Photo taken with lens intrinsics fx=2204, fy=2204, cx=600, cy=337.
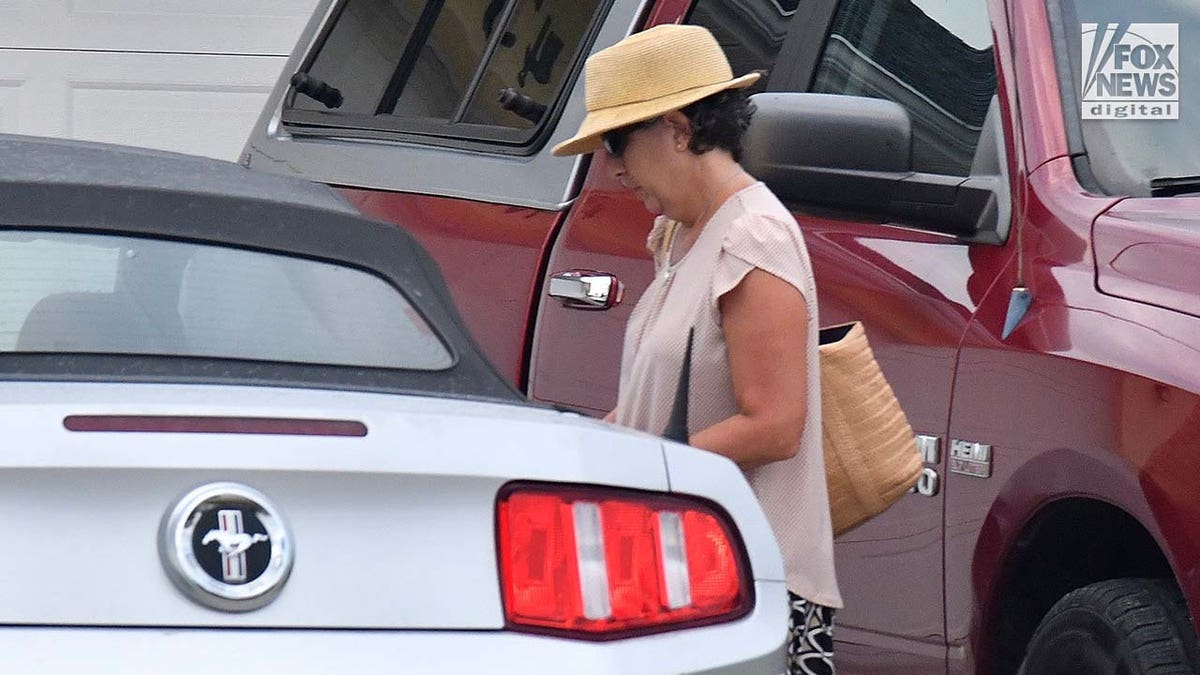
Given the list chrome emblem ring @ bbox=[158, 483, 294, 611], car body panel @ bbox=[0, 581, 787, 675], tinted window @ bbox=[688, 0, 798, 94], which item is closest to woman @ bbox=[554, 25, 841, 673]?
car body panel @ bbox=[0, 581, 787, 675]

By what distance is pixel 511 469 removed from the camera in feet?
7.72

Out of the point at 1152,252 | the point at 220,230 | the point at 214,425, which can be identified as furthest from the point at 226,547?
the point at 1152,252

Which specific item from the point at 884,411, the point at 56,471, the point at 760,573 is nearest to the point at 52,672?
the point at 56,471

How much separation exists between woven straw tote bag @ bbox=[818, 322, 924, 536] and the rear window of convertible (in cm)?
60

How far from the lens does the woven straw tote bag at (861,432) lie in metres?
3.13

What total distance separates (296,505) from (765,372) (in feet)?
3.02

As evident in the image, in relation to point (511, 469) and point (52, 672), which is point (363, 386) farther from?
point (52, 672)

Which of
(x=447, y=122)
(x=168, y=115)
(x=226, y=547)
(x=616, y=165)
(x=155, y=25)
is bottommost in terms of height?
(x=226, y=547)

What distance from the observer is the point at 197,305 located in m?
2.78

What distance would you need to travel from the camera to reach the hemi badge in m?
3.44

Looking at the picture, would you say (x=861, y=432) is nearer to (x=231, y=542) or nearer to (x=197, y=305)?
(x=197, y=305)

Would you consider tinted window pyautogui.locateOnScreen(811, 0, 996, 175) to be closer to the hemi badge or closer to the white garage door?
the hemi badge

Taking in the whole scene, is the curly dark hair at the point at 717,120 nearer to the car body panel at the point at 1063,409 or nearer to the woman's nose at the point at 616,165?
the woman's nose at the point at 616,165

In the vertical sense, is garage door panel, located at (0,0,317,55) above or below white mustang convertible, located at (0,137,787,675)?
above
